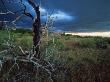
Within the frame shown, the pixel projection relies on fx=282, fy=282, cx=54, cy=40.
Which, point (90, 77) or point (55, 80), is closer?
A: point (55, 80)

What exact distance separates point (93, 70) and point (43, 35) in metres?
2.70

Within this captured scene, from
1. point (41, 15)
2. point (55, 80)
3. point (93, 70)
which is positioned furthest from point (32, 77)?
point (93, 70)

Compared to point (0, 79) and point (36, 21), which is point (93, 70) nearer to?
point (36, 21)

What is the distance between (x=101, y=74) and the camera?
10914 millimetres

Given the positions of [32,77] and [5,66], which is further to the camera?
[5,66]

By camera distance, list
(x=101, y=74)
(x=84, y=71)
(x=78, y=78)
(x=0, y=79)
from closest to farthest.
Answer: (x=0, y=79) → (x=78, y=78) → (x=101, y=74) → (x=84, y=71)

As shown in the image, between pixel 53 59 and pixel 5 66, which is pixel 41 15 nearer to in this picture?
pixel 53 59

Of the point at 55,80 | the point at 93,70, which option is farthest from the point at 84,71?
the point at 55,80

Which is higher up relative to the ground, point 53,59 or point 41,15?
point 41,15

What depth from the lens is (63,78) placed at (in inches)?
393

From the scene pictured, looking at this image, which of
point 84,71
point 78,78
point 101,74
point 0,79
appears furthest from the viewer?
point 84,71

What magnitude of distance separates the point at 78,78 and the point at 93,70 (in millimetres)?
1814

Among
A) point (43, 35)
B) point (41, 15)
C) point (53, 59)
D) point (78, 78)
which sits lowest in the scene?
point (78, 78)

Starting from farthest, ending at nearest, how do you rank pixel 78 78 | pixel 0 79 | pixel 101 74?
1. pixel 101 74
2. pixel 78 78
3. pixel 0 79
